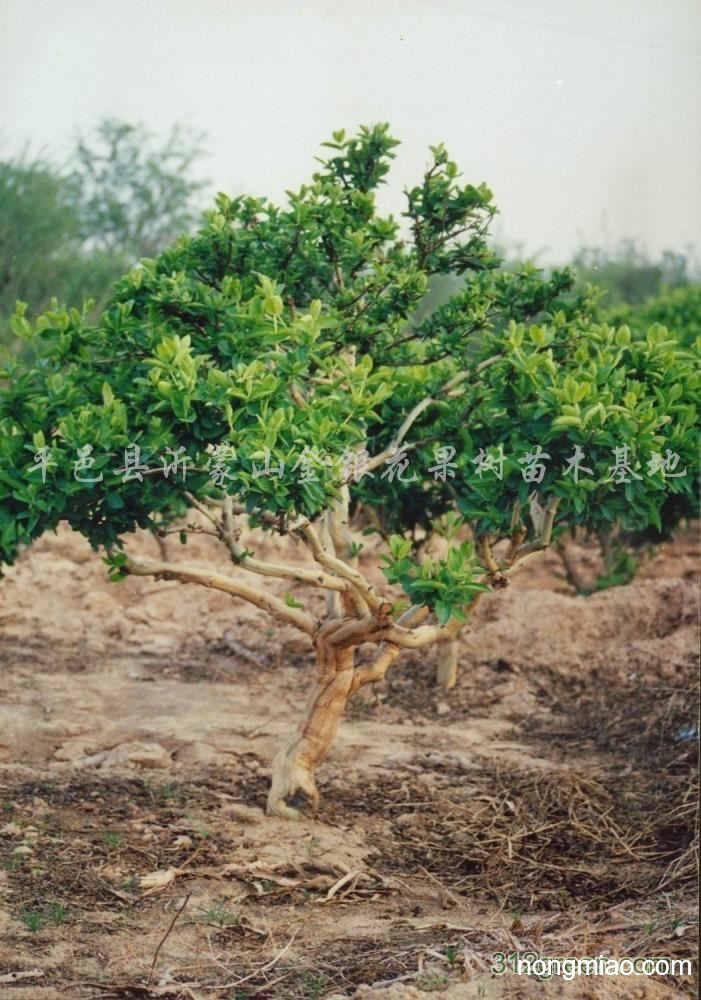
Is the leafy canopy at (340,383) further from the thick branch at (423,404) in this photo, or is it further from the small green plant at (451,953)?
the small green plant at (451,953)

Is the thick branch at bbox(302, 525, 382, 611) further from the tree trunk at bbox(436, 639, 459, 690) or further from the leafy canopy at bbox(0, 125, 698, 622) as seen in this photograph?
the tree trunk at bbox(436, 639, 459, 690)

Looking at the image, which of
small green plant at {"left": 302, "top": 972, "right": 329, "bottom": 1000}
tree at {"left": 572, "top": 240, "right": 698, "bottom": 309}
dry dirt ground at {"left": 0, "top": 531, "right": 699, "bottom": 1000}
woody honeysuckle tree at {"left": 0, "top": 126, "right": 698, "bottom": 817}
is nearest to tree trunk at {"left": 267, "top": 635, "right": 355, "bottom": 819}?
woody honeysuckle tree at {"left": 0, "top": 126, "right": 698, "bottom": 817}

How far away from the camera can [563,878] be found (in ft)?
16.3

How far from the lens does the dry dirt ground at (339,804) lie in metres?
4.09

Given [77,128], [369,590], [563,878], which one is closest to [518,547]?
[369,590]

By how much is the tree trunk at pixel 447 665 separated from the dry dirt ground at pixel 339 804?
101mm

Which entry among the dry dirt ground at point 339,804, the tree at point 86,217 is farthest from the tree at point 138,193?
the dry dirt ground at point 339,804

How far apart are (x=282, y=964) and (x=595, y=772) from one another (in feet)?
8.57

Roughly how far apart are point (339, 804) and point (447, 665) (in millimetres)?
2216

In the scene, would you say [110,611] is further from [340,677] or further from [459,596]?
[459,596]

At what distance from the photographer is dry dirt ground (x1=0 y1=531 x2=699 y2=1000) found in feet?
13.4

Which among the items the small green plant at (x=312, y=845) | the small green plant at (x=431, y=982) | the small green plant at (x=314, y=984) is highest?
the small green plant at (x=312, y=845)

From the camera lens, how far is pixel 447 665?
7.73 metres

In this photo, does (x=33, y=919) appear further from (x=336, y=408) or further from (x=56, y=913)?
(x=336, y=408)
